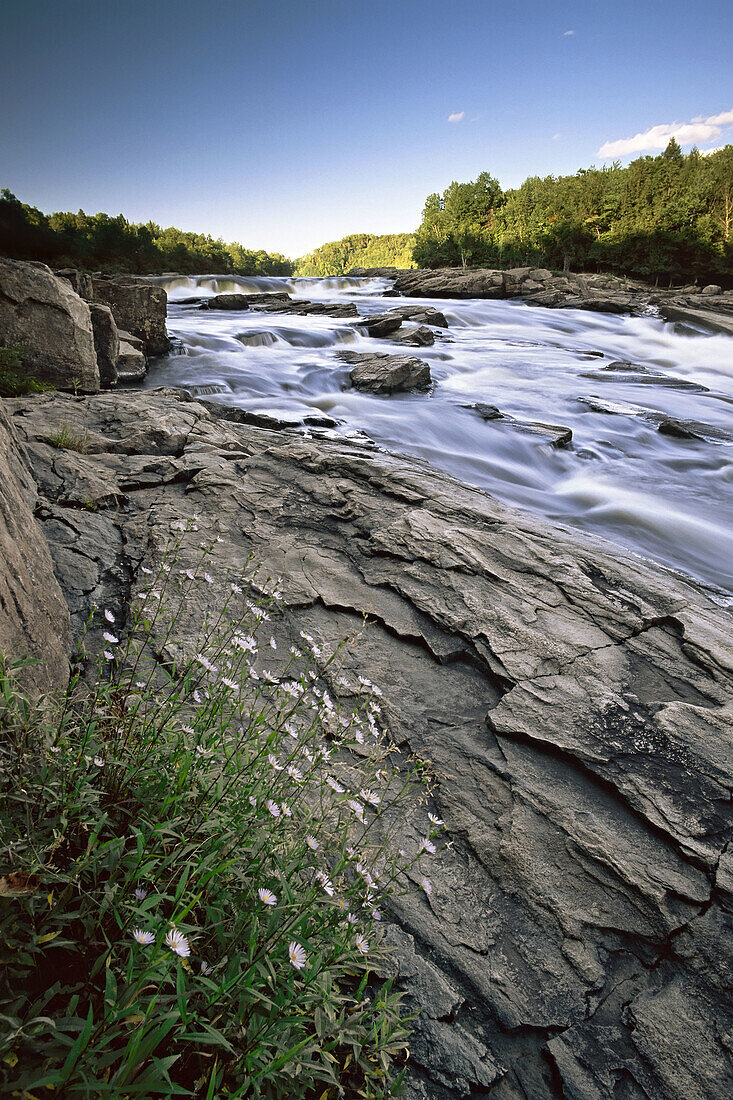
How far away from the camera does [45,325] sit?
6.15 metres

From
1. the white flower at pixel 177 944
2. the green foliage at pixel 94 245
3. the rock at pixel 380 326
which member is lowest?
the white flower at pixel 177 944

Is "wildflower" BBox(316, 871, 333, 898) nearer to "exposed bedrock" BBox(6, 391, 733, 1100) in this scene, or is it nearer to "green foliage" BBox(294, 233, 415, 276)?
"exposed bedrock" BBox(6, 391, 733, 1100)

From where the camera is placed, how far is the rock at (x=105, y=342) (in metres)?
7.57

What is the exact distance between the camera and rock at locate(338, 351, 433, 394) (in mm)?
10844

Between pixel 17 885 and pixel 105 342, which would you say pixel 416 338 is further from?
pixel 17 885

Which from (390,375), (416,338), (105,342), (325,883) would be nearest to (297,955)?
(325,883)

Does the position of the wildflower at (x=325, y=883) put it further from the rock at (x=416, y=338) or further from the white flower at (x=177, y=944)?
the rock at (x=416, y=338)

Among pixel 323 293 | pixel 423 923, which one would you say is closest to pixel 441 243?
pixel 323 293

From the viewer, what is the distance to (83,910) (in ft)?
4.34

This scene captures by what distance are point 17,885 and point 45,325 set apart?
654 cm

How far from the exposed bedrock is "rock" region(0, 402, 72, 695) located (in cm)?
47

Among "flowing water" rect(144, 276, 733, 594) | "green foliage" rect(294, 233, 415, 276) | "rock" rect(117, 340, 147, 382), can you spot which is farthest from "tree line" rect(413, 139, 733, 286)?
"green foliage" rect(294, 233, 415, 276)

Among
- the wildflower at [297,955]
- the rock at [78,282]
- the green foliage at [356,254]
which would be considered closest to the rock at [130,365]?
the rock at [78,282]

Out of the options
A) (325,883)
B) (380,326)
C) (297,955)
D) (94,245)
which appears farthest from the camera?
(94,245)
